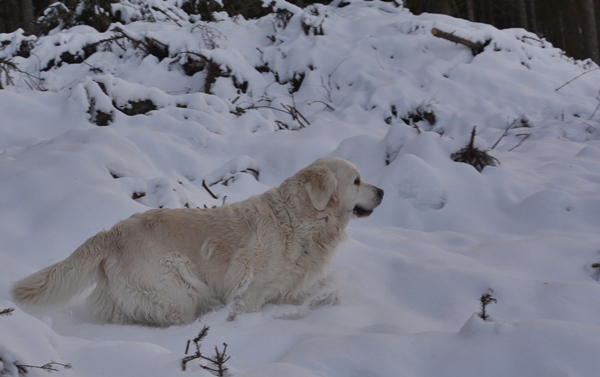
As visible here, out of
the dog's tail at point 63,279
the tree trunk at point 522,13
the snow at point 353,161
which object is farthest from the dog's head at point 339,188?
the tree trunk at point 522,13

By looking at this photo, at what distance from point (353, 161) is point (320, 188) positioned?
309cm

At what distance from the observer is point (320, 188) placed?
13.0 feet

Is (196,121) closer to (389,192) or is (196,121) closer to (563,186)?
(389,192)

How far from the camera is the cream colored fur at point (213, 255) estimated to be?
321 centimetres

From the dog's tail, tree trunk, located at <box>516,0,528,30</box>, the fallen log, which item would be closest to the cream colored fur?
the dog's tail

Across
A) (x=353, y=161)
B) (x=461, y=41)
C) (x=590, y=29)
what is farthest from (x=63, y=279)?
(x=590, y=29)

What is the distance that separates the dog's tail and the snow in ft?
0.62

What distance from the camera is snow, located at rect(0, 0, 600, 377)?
90.5 inches

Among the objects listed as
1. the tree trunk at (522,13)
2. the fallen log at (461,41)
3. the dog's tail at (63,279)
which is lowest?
the tree trunk at (522,13)

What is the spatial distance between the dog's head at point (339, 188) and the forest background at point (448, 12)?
34.5 feet

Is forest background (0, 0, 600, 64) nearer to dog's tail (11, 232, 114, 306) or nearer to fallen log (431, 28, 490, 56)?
fallen log (431, 28, 490, 56)

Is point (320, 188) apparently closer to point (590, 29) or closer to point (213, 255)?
point (213, 255)

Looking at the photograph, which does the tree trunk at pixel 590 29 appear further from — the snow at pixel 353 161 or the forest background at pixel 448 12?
the snow at pixel 353 161

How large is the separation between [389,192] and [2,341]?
4.78 meters
